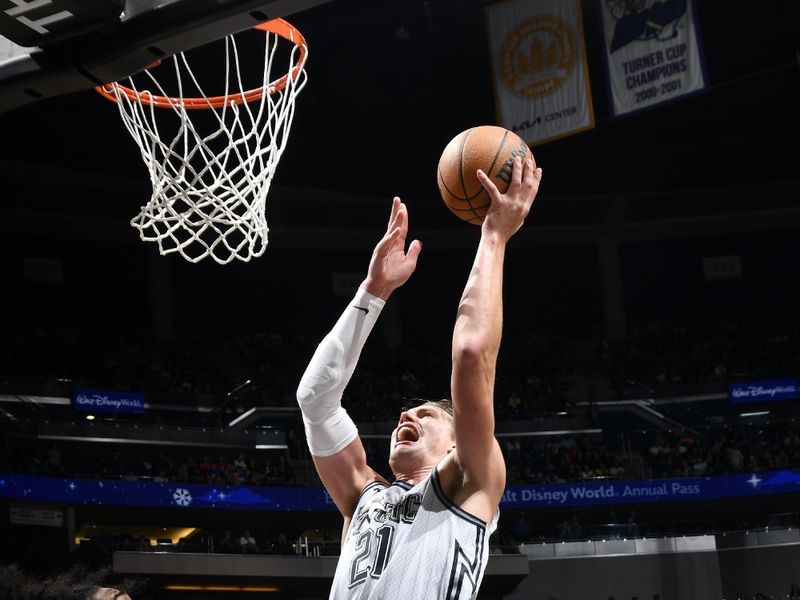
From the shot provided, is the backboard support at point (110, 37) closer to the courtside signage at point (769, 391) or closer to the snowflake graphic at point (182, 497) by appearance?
the snowflake graphic at point (182, 497)

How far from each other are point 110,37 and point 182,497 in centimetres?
1500

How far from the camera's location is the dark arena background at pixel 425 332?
59.4ft

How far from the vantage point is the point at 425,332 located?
88.3ft

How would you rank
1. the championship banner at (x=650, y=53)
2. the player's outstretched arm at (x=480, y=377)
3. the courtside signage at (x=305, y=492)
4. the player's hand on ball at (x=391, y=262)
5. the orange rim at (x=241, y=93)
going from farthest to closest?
the courtside signage at (x=305, y=492)
the championship banner at (x=650, y=53)
the orange rim at (x=241, y=93)
the player's hand on ball at (x=391, y=262)
the player's outstretched arm at (x=480, y=377)

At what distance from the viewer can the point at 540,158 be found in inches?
971

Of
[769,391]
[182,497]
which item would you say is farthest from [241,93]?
[769,391]

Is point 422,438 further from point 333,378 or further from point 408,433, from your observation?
point 333,378

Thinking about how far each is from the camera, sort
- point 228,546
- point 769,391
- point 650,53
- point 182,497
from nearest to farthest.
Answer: point 650,53
point 228,546
point 182,497
point 769,391

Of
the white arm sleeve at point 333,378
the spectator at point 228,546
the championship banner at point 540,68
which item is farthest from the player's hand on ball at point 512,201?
the spectator at point 228,546

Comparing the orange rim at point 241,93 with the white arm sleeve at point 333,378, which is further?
the orange rim at point 241,93

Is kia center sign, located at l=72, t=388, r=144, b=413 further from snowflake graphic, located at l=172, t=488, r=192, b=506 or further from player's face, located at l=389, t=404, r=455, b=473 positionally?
player's face, located at l=389, t=404, r=455, b=473

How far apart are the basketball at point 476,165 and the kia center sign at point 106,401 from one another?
16800 millimetres

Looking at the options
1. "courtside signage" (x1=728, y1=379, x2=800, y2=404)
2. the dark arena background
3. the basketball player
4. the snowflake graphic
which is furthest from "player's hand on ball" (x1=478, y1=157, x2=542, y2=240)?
"courtside signage" (x1=728, y1=379, x2=800, y2=404)

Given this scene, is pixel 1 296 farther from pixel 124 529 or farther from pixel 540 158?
pixel 540 158
